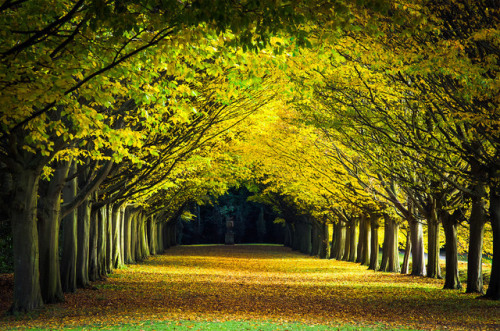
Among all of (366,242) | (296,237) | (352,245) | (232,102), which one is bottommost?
(296,237)

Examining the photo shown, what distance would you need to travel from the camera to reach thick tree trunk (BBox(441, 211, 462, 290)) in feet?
66.7

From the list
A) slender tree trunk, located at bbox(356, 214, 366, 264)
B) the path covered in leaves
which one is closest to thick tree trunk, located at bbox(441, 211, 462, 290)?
the path covered in leaves

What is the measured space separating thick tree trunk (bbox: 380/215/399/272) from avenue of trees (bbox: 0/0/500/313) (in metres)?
2.08

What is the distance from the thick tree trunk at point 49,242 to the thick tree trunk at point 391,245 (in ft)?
61.1

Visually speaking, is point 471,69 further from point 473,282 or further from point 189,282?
point 189,282

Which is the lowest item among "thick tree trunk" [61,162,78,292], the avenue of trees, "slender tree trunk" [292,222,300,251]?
"slender tree trunk" [292,222,300,251]

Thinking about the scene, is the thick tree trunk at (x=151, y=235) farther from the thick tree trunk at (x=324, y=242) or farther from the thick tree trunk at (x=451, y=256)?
the thick tree trunk at (x=451, y=256)

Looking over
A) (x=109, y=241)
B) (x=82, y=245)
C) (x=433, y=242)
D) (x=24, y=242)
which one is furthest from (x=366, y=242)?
(x=24, y=242)

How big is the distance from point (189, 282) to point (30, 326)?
1173 centimetres

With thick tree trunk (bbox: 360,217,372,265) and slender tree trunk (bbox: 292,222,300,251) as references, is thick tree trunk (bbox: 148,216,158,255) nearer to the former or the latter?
thick tree trunk (bbox: 360,217,372,265)

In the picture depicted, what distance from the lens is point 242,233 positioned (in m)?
77.1

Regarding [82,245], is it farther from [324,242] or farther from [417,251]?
[324,242]

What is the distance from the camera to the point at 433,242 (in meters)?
23.9

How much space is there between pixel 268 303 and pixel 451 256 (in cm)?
835
